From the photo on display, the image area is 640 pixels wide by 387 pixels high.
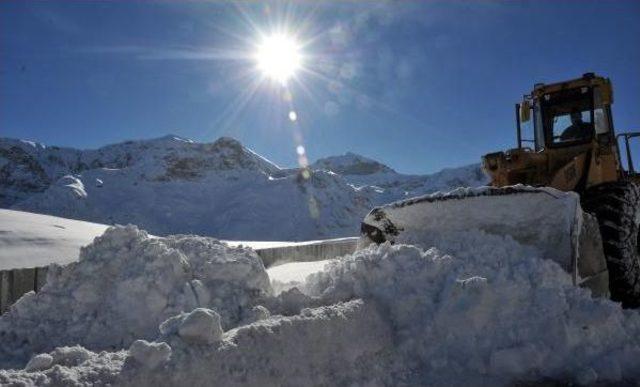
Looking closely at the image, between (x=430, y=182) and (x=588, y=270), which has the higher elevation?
(x=430, y=182)

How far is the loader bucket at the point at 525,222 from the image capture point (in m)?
3.80

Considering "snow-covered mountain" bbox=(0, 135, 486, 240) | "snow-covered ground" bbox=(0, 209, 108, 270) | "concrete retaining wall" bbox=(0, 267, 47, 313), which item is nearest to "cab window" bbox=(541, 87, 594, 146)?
"concrete retaining wall" bbox=(0, 267, 47, 313)

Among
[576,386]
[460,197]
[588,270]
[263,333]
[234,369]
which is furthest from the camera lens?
[460,197]

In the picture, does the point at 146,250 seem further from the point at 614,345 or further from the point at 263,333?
the point at 614,345

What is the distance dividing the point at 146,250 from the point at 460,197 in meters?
2.60

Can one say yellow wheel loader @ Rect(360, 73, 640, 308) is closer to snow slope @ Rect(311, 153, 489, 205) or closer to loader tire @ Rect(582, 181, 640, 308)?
loader tire @ Rect(582, 181, 640, 308)

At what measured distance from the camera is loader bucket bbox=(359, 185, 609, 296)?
380 centimetres

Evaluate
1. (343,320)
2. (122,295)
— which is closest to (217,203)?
(122,295)

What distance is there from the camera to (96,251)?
3061 millimetres

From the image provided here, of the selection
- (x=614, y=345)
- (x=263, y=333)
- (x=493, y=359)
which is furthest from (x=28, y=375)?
(x=614, y=345)

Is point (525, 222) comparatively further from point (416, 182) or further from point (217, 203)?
point (416, 182)

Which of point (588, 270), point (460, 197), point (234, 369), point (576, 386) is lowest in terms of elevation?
point (576, 386)

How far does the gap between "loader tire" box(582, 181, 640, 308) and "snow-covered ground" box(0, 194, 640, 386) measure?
1.18m

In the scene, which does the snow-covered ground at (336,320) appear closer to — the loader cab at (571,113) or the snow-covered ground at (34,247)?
the snow-covered ground at (34,247)
